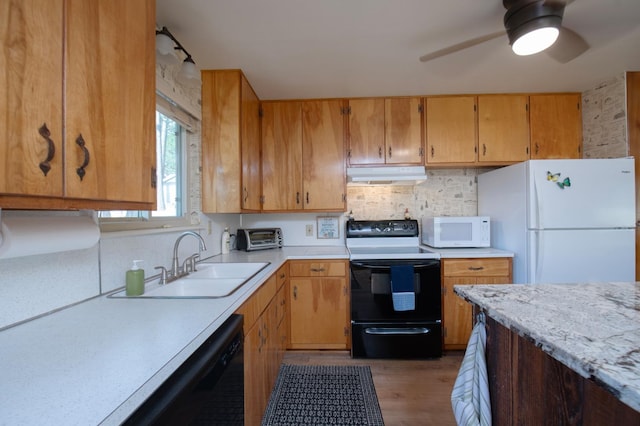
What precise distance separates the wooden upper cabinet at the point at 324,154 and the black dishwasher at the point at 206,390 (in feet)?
5.53

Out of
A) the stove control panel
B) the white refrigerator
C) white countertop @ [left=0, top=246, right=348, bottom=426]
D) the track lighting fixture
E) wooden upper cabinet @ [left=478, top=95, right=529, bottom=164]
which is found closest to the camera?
white countertop @ [left=0, top=246, right=348, bottom=426]

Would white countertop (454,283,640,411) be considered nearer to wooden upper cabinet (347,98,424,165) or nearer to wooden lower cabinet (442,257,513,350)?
wooden lower cabinet (442,257,513,350)

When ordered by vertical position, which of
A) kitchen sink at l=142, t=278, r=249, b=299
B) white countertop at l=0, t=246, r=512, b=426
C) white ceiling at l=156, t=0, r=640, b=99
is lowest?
kitchen sink at l=142, t=278, r=249, b=299

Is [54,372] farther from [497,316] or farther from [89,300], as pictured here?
[497,316]

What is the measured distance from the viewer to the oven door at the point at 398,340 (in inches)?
85.6

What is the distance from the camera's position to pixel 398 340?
7.13 feet

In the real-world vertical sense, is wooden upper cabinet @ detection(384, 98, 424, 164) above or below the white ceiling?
below

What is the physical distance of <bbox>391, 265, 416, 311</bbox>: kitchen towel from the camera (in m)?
2.13

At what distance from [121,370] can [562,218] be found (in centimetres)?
271

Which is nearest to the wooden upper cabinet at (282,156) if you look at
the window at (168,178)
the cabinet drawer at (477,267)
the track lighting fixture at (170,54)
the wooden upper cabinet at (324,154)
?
the wooden upper cabinet at (324,154)

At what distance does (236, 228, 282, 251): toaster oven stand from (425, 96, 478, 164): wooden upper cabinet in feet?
5.46

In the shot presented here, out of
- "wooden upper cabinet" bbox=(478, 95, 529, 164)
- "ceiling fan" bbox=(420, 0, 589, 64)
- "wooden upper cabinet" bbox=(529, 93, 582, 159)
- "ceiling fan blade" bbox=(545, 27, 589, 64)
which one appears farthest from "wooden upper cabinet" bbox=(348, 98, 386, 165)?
"wooden upper cabinet" bbox=(529, 93, 582, 159)

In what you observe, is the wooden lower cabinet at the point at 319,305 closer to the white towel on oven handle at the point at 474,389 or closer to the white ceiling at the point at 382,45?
the white towel on oven handle at the point at 474,389

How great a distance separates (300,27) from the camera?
1.57 metres
